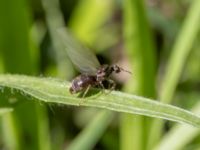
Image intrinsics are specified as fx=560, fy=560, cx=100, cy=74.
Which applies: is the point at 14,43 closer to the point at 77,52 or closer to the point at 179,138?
the point at 77,52

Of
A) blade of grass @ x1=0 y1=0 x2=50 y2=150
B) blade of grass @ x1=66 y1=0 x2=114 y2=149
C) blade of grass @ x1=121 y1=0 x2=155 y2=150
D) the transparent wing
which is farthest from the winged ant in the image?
blade of grass @ x1=66 y1=0 x2=114 y2=149

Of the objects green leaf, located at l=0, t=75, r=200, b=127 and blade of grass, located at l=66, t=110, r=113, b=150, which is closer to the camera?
green leaf, located at l=0, t=75, r=200, b=127

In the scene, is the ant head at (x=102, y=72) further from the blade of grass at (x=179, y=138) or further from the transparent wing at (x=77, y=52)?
the blade of grass at (x=179, y=138)

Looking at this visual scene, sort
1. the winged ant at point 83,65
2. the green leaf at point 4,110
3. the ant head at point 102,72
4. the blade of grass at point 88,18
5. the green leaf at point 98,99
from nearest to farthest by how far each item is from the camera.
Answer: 1. the green leaf at point 98,99
2. the green leaf at point 4,110
3. the winged ant at point 83,65
4. the ant head at point 102,72
5. the blade of grass at point 88,18

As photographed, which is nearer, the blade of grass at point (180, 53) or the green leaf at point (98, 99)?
the green leaf at point (98, 99)

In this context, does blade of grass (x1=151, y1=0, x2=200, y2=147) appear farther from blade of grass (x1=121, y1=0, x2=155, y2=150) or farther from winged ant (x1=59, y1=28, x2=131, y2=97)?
winged ant (x1=59, y1=28, x2=131, y2=97)

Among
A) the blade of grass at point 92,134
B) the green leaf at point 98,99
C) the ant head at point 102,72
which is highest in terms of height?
the green leaf at point 98,99

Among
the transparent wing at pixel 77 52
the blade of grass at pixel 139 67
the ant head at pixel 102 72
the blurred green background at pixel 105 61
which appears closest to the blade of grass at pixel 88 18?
the blurred green background at pixel 105 61
